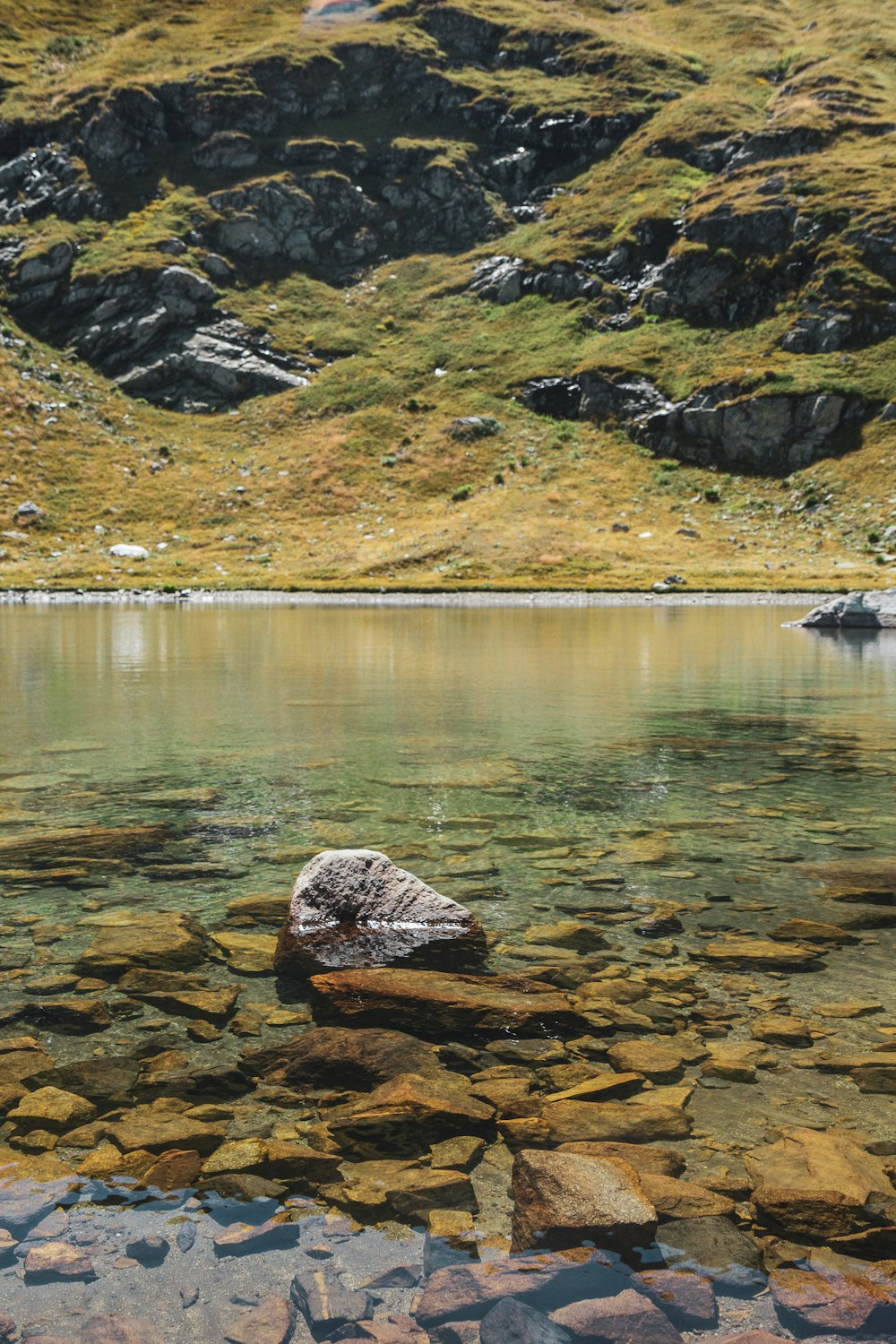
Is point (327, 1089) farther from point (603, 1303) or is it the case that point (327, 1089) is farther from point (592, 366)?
point (592, 366)

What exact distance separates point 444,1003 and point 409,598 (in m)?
79.3

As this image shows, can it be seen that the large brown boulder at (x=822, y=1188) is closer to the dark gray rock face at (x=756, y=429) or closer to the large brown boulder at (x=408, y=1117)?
the large brown boulder at (x=408, y=1117)

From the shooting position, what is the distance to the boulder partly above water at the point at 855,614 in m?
56.1

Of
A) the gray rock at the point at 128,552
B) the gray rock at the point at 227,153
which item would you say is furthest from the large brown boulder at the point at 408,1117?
the gray rock at the point at 227,153

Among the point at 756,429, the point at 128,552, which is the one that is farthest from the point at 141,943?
the point at 756,429

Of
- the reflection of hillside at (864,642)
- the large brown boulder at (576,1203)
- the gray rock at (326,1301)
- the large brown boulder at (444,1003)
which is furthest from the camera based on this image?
the reflection of hillside at (864,642)

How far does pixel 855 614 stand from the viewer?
5650cm

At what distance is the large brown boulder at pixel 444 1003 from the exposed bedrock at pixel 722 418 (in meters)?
119

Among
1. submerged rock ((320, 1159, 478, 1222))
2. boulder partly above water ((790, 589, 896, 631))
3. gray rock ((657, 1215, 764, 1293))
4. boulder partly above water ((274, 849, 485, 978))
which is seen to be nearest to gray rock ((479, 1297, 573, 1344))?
gray rock ((657, 1215, 764, 1293))

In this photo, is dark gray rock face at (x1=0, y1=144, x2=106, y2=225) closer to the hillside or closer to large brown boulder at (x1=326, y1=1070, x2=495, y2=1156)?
the hillside

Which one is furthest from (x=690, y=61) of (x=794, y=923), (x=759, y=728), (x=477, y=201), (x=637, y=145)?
(x=794, y=923)

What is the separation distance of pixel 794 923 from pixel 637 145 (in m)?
180

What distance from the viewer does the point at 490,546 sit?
100062mm

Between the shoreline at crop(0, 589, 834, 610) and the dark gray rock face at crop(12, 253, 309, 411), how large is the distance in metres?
62.5
